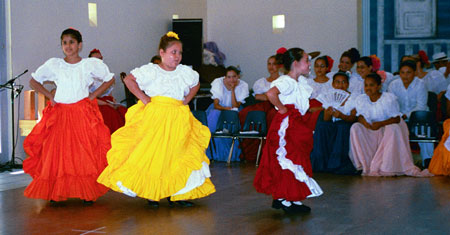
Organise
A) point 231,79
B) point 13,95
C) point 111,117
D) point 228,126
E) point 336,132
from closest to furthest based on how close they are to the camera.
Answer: point 336,132 → point 13,95 → point 111,117 → point 228,126 → point 231,79

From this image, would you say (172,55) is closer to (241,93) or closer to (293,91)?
(293,91)

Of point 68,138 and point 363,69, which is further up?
point 363,69

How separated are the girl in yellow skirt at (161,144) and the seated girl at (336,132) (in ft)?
9.01

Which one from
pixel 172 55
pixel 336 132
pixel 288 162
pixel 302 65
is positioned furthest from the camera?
pixel 336 132

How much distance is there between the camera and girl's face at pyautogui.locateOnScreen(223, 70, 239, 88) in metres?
8.84

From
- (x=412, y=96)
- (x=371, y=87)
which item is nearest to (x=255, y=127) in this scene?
(x=371, y=87)

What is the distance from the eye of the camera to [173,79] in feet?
16.2

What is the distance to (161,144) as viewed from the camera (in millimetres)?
4820

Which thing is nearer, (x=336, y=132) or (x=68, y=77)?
(x=68, y=77)

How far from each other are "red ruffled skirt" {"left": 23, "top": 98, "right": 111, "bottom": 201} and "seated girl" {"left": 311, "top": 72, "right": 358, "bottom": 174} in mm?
3103

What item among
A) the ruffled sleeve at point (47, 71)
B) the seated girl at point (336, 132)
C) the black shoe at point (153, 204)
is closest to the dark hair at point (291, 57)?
the black shoe at point (153, 204)

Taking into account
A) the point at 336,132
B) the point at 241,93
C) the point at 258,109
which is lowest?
the point at 336,132

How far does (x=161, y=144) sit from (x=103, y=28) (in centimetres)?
520

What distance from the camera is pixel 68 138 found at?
518cm
